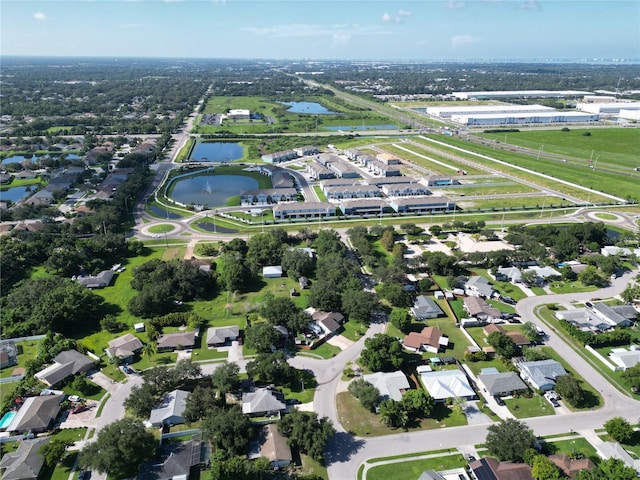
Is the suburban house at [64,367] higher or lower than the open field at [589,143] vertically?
lower

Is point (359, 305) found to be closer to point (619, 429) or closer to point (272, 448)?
point (272, 448)

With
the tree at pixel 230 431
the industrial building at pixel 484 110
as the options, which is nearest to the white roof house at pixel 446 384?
the tree at pixel 230 431

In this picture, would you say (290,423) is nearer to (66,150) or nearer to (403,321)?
(403,321)

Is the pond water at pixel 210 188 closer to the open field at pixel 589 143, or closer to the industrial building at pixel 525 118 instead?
the open field at pixel 589 143

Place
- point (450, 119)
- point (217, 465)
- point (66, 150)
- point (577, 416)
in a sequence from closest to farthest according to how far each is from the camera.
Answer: point (217, 465), point (577, 416), point (66, 150), point (450, 119)

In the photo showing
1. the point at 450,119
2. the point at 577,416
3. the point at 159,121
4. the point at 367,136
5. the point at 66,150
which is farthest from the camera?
the point at 450,119

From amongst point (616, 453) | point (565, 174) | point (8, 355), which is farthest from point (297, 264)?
point (565, 174)

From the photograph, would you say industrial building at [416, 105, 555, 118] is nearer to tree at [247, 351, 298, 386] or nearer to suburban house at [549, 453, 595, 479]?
tree at [247, 351, 298, 386]

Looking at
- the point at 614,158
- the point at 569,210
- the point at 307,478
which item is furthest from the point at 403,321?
the point at 614,158
